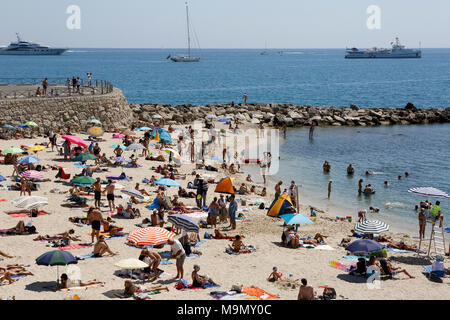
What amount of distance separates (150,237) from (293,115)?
37866mm

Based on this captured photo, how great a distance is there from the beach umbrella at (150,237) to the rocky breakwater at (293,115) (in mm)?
29741

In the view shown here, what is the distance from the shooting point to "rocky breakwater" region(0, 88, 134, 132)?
111 ft

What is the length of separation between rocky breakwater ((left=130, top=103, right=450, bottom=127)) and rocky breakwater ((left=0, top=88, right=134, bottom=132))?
5733mm

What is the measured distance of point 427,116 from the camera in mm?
55375

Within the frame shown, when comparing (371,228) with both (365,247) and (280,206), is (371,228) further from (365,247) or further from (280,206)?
(280,206)

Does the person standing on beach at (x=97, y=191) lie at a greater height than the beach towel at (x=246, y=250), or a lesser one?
greater

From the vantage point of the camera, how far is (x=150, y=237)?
14398mm

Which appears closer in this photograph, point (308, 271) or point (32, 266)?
point (32, 266)

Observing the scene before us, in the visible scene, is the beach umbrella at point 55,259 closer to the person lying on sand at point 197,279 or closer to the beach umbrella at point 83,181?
the person lying on sand at point 197,279

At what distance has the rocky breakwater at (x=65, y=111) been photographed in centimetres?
3396

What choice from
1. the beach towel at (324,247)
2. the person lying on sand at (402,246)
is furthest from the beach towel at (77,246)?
the person lying on sand at (402,246)
